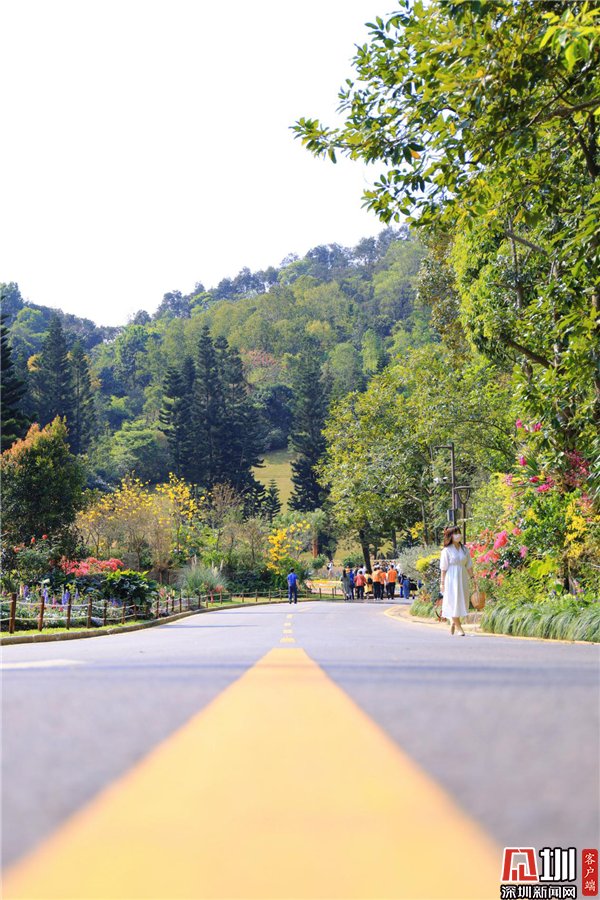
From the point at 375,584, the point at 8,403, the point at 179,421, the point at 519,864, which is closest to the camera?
the point at 519,864

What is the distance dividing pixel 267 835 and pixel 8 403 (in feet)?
230

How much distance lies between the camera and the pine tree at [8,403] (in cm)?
6594

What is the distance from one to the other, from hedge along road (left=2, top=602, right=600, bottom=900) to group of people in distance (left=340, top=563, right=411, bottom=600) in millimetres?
53179

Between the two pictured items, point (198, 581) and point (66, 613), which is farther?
point (198, 581)

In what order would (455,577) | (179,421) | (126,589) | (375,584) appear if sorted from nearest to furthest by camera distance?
1. (455,577)
2. (126,589)
3. (375,584)
4. (179,421)

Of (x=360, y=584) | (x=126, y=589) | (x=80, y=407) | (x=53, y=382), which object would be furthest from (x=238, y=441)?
(x=126, y=589)

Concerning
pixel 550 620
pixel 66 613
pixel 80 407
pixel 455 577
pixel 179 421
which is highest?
pixel 80 407

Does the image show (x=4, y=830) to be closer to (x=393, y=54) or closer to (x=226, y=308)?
(x=393, y=54)

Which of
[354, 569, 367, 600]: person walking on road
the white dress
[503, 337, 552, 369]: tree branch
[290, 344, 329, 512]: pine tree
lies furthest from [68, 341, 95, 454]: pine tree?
the white dress

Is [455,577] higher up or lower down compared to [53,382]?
lower down

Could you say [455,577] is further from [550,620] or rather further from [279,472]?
[279,472]

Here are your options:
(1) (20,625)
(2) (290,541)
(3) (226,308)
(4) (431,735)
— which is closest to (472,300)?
(1) (20,625)

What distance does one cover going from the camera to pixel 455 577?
16391mm

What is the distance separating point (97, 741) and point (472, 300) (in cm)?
3064
